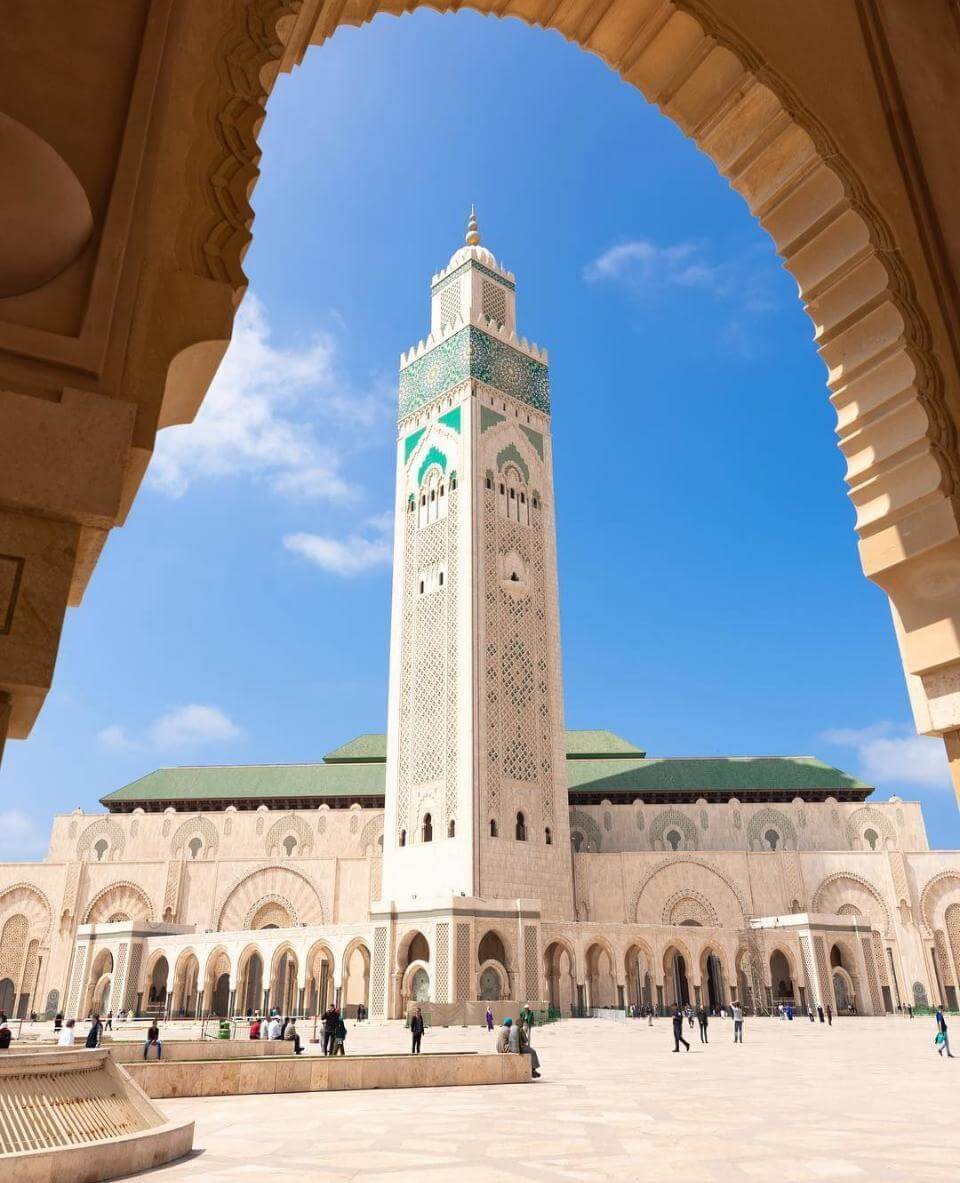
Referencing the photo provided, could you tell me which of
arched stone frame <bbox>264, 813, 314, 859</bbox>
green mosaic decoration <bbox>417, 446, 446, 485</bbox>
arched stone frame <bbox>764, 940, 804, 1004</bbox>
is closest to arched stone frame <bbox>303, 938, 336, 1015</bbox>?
arched stone frame <bbox>264, 813, 314, 859</bbox>

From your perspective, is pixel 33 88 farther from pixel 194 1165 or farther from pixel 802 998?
pixel 802 998

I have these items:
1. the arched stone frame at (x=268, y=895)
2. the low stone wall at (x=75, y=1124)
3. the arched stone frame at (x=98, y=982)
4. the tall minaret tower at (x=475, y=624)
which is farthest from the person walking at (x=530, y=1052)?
the arched stone frame at (x=98, y=982)

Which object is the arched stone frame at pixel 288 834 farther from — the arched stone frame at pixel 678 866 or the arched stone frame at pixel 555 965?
the arched stone frame at pixel 678 866

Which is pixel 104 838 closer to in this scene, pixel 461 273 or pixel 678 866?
pixel 678 866

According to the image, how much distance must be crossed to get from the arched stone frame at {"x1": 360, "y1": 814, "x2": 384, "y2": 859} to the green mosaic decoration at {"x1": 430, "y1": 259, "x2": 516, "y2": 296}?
14.8 metres

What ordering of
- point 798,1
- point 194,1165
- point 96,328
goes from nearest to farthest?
1. point 96,328
2. point 798,1
3. point 194,1165

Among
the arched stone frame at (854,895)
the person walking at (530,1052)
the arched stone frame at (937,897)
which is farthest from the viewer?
the arched stone frame at (854,895)

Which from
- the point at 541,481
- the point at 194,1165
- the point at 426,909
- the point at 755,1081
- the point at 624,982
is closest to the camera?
the point at 194,1165

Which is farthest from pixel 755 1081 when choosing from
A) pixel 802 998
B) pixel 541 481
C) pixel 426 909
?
pixel 541 481

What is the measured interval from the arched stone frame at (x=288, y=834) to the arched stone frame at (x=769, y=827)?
476 inches

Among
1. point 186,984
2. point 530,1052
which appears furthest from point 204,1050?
point 186,984

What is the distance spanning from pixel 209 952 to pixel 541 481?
14.1 m

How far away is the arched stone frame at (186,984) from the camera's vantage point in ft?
73.4

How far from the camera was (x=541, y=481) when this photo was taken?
24953mm
